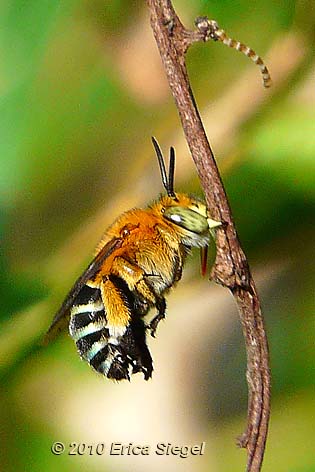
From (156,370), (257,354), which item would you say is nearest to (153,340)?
(156,370)

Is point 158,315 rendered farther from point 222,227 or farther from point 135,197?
point 135,197

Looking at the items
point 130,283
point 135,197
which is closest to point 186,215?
point 130,283

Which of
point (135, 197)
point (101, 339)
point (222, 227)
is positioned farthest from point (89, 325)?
point (135, 197)

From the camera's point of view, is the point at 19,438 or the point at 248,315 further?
the point at 19,438

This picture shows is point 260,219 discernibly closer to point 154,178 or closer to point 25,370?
point 154,178

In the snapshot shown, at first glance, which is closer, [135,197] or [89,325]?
[89,325]

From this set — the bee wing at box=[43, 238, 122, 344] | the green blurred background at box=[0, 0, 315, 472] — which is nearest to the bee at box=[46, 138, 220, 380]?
the bee wing at box=[43, 238, 122, 344]

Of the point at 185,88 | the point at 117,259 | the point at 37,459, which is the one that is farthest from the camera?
the point at 37,459
